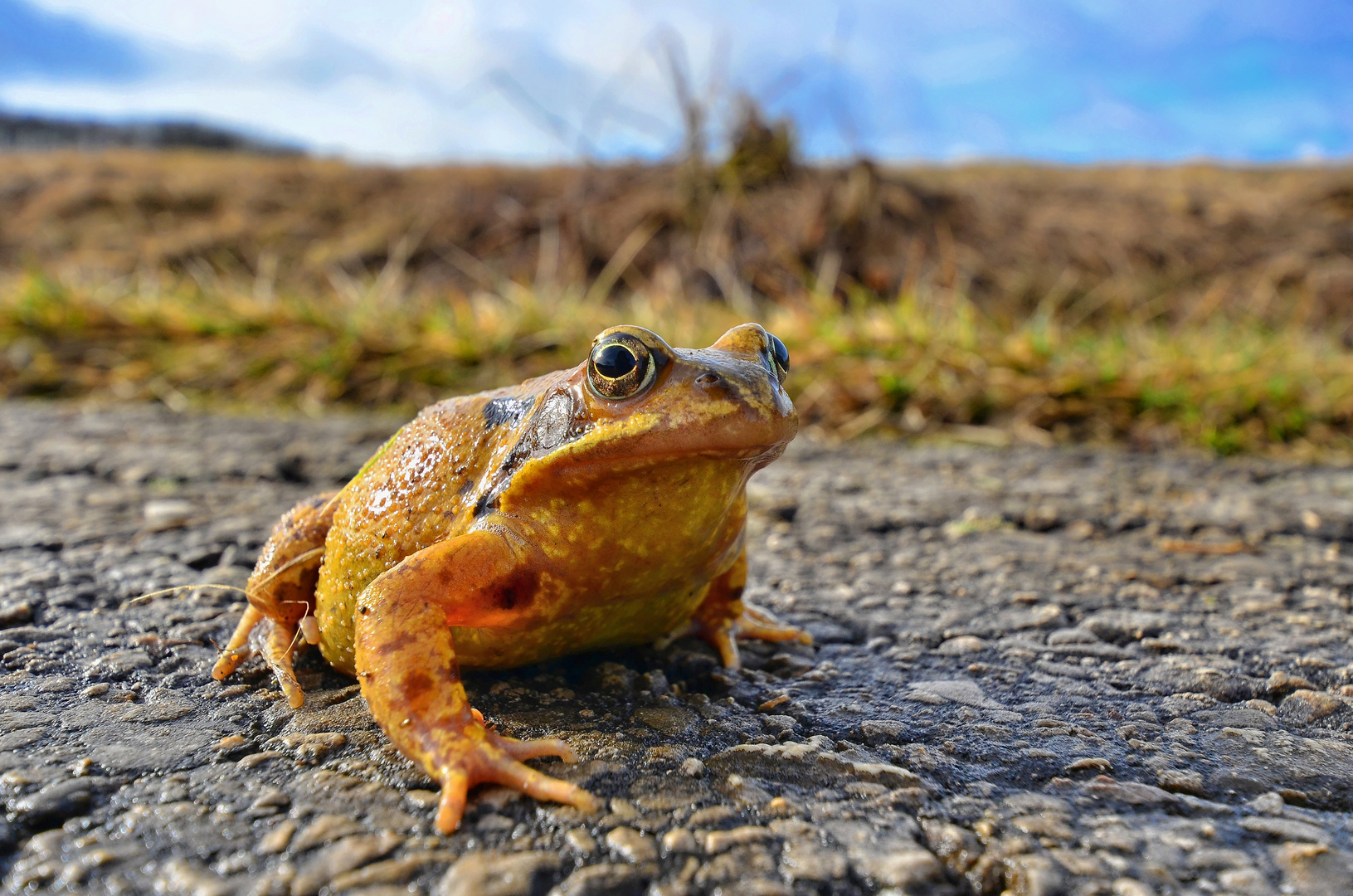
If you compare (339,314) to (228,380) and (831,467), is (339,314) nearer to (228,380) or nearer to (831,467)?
(228,380)

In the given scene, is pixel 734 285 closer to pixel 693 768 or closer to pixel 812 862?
pixel 693 768

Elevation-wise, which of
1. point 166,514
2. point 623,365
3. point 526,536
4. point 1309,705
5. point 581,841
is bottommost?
point 166,514

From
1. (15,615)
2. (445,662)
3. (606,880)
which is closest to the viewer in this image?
(606,880)

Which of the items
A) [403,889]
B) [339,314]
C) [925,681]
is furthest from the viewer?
[339,314]

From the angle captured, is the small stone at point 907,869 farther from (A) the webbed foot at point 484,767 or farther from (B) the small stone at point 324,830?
(B) the small stone at point 324,830

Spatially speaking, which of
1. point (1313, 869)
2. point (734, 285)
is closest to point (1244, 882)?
point (1313, 869)

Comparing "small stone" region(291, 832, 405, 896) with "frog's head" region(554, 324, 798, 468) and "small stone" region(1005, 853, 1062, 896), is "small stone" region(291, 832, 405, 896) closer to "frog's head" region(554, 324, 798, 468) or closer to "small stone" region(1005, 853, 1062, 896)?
"frog's head" region(554, 324, 798, 468)

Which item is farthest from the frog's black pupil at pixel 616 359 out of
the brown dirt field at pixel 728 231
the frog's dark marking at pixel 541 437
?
the brown dirt field at pixel 728 231

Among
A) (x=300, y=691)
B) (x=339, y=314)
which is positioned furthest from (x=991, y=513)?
(x=339, y=314)
